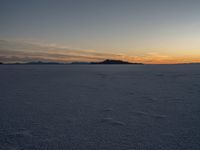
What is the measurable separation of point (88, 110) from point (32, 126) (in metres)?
0.89

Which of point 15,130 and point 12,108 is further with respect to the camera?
point 12,108

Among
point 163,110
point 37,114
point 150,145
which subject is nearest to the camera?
point 150,145

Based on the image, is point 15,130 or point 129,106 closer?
point 15,130

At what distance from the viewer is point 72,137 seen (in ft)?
5.53

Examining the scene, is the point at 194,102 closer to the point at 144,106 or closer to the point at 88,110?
the point at 144,106

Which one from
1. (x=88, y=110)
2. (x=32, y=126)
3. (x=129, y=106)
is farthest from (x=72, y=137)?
(x=129, y=106)

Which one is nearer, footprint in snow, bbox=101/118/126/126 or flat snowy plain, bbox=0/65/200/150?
flat snowy plain, bbox=0/65/200/150

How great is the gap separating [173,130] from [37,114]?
1818 millimetres

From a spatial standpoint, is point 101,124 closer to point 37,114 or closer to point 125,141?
point 125,141

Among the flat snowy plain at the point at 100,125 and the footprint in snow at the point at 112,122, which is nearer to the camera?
the flat snowy plain at the point at 100,125

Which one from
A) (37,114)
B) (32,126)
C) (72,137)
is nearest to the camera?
(72,137)

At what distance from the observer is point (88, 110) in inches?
103

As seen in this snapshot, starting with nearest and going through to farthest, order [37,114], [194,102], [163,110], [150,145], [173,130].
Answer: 1. [150,145]
2. [173,130]
3. [37,114]
4. [163,110]
5. [194,102]

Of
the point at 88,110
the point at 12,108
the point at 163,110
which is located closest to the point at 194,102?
the point at 163,110
